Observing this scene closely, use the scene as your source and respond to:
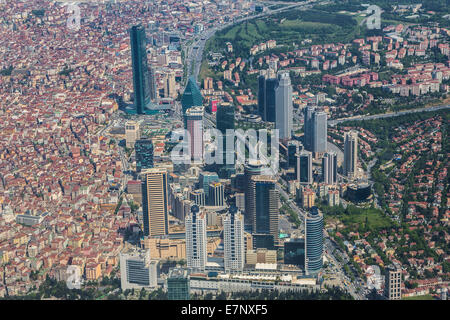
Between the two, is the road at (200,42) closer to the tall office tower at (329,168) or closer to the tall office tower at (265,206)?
the tall office tower at (329,168)

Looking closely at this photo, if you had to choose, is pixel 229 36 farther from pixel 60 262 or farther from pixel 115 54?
pixel 60 262

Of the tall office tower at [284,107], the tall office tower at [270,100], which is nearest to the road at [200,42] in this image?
the tall office tower at [270,100]

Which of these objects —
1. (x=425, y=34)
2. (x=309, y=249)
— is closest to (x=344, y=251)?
(x=309, y=249)

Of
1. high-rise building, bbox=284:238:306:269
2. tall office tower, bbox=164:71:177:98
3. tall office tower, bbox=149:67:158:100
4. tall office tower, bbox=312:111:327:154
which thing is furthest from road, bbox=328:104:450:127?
high-rise building, bbox=284:238:306:269

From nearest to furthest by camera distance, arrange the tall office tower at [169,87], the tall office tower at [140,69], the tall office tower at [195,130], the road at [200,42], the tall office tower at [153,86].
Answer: the tall office tower at [195,130] → the tall office tower at [140,69] → the tall office tower at [153,86] → the tall office tower at [169,87] → the road at [200,42]

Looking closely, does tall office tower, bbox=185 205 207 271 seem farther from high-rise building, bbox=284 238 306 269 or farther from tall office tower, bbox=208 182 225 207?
tall office tower, bbox=208 182 225 207

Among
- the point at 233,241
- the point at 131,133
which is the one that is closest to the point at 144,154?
the point at 131,133
